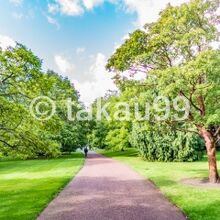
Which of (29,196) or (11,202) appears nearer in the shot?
(11,202)

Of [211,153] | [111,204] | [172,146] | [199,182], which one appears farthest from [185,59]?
[172,146]

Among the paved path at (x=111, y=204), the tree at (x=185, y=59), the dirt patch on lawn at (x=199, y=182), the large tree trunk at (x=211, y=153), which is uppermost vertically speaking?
the tree at (x=185, y=59)

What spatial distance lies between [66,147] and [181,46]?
1448 inches

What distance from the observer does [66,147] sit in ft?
169

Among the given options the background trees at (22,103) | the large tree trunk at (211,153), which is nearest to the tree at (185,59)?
the large tree trunk at (211,153)

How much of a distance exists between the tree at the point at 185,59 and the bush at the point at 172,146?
612 inches

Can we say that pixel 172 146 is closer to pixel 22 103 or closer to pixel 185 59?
pixel 185 59

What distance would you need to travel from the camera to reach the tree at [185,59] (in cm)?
1603

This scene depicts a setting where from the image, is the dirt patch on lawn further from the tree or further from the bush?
the bush

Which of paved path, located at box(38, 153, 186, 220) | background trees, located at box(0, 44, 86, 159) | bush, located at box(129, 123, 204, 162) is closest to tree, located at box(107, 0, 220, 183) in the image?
paved path, located at box(38, 153, 186, 220)

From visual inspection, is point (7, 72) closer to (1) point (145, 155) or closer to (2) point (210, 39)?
(2) point (210, 39)

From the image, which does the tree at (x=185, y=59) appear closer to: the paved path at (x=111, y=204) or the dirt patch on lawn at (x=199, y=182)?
the dirt patch on lawn at (x=199, y=182)

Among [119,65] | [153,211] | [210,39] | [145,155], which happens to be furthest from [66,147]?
[153,211]

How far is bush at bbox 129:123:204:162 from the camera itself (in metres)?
34.6
